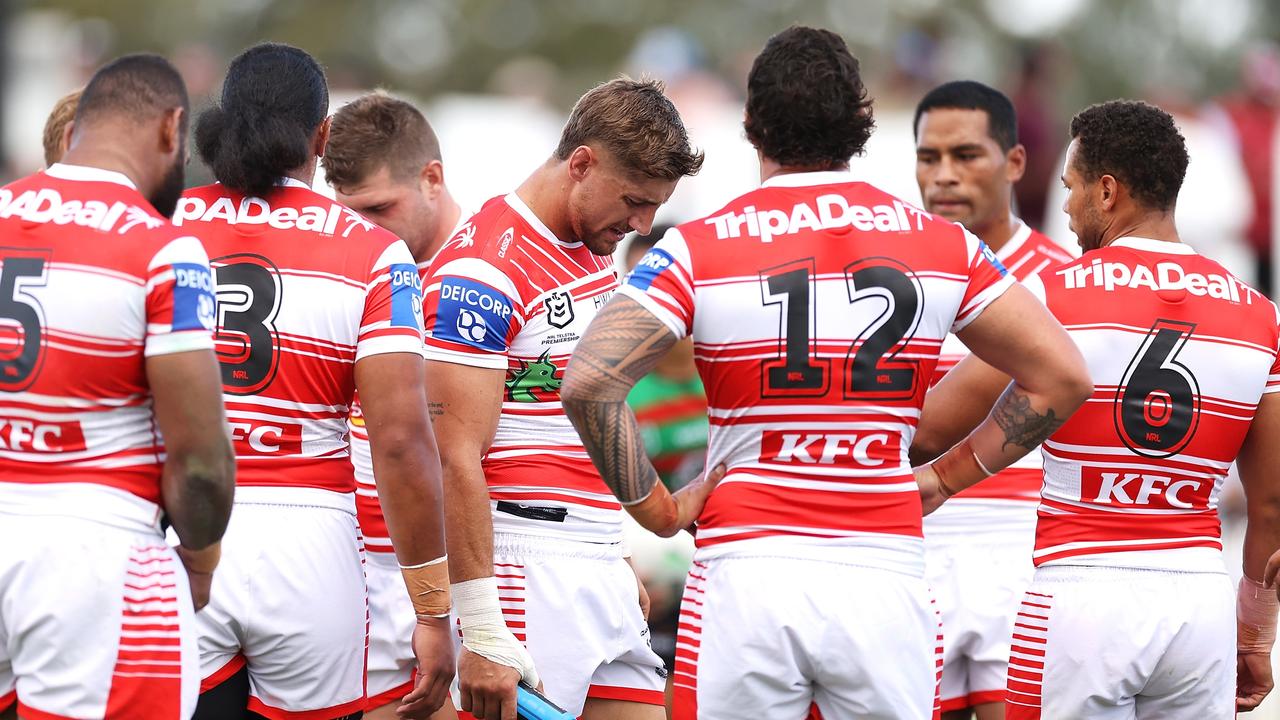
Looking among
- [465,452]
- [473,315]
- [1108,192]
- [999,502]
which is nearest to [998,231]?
[999,502]

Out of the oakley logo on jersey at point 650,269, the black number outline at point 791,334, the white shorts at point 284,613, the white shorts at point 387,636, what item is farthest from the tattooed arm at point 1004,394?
the white shorts at point 387,636

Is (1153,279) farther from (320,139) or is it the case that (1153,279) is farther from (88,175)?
(88,175)

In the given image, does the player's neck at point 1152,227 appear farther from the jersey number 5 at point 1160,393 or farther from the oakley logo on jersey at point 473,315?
the oakley logo on jersey at point 473,315

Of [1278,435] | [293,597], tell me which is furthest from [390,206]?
[1278,435]

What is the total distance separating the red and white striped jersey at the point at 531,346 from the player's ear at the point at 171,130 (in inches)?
39.4

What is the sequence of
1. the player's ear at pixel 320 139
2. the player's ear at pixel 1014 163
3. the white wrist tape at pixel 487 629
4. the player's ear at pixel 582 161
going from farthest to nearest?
the player's ear at pixel 1014 163 < the player's ear at pixel 582 161 < the player's ear at pixel 320 139 < the white wrist tape at pixel 487 629

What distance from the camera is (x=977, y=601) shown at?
249 inches

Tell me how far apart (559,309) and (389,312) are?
62 centimetres

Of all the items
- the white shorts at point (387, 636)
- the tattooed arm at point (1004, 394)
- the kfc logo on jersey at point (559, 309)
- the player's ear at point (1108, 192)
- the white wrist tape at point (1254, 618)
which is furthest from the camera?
the white shorts at point (387, 636)

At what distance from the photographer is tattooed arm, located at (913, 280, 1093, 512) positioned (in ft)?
14.3

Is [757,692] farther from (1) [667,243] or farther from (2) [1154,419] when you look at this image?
(2) [1154,419]

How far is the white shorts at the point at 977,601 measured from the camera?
20.7ft

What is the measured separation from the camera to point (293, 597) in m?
4.54

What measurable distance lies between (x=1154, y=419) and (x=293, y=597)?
2.62m
